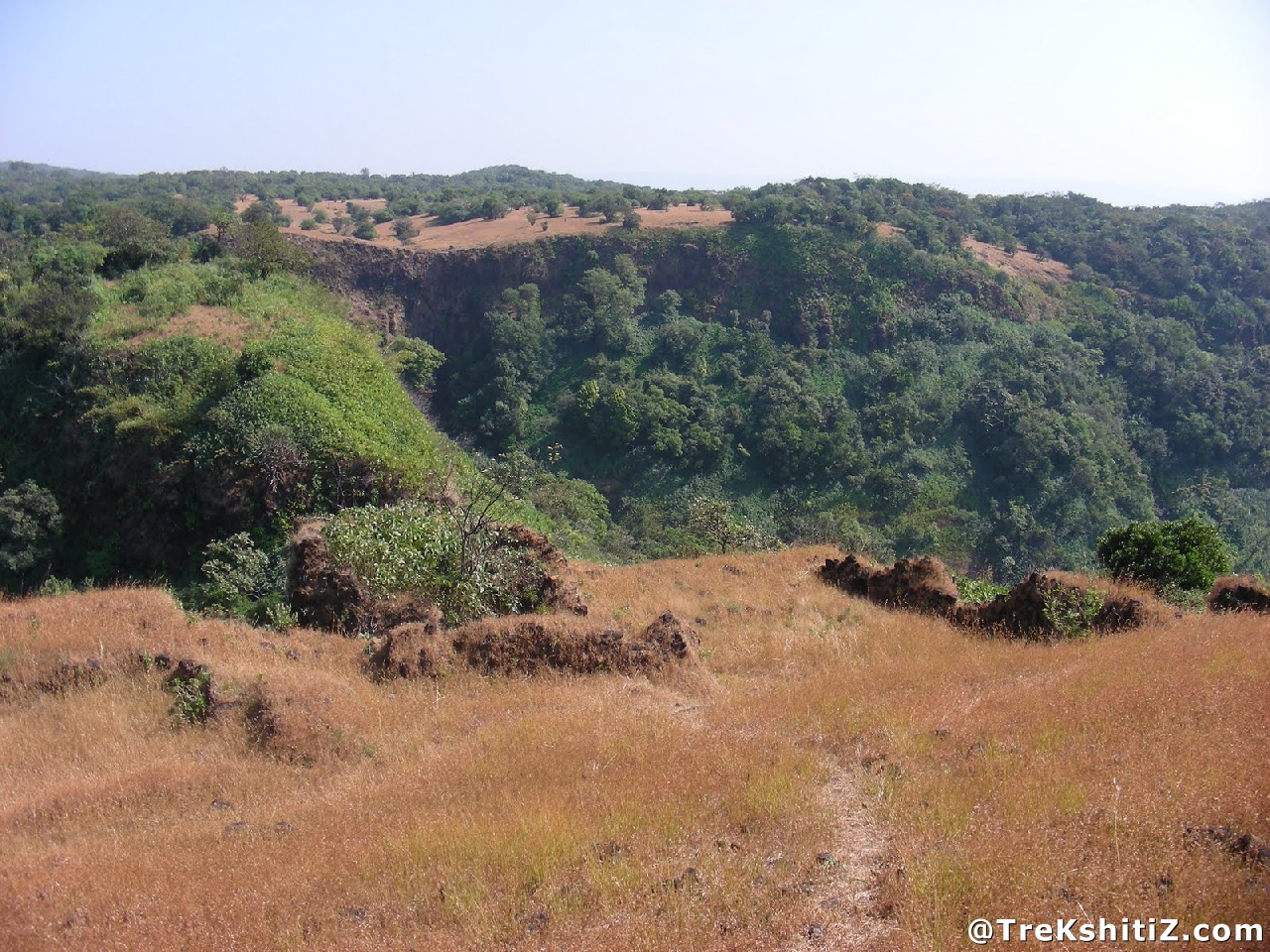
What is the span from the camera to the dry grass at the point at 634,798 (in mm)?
4145

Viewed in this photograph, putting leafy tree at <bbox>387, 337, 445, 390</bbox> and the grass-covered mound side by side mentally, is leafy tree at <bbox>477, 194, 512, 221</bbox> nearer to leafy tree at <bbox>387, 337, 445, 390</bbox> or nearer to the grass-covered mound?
leafy tree at <bbox>387, 337, 445, 390</bbox>

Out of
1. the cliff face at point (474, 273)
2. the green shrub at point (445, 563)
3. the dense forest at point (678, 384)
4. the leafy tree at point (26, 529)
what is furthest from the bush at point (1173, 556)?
the cliff face at point (474, 273)

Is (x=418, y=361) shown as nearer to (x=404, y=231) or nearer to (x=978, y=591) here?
(x=404, y=231)

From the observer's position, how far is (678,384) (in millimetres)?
33188

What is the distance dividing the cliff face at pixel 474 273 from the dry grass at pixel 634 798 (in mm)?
30313

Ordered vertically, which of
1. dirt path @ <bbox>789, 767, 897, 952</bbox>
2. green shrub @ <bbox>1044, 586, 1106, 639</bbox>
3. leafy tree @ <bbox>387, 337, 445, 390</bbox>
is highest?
leafy tree @ <bbox>387, 337, 445, 390</bbox>

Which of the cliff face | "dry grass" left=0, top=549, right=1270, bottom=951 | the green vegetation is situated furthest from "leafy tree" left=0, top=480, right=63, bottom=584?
the cliff face

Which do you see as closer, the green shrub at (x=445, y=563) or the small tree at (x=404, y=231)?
the green shrub at (x=445, y=563)

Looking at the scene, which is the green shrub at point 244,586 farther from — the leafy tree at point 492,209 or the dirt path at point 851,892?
the leafy tree at point 492,209

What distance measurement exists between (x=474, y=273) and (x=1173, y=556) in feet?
108

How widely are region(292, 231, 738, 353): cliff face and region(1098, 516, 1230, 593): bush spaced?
28.3 metres

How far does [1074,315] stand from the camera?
37.6 metres

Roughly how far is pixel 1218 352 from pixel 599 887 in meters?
42.1

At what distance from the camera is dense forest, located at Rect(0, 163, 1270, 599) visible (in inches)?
641
